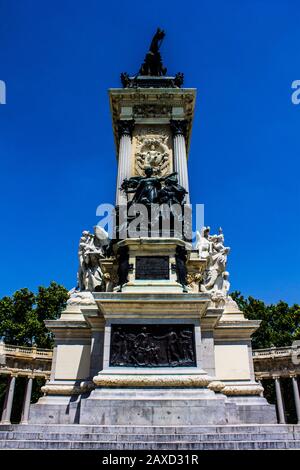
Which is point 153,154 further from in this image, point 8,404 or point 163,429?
point 8,404

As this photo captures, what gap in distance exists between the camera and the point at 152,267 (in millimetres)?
13469

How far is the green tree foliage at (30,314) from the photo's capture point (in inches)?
1848

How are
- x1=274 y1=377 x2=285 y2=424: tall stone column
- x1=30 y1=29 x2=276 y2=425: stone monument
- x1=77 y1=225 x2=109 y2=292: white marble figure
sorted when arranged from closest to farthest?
x1=30 y1=29 x2=276 y2=425: stone monument
x1=77 y1=225 x2=109 y2=292: white marble figure
x1=274 y1=377 x2=285 y2=424: tall stone column

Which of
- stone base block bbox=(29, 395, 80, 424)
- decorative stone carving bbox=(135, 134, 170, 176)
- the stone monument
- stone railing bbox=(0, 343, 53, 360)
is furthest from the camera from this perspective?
stone railing bbox=(0, 343, 53, 360)

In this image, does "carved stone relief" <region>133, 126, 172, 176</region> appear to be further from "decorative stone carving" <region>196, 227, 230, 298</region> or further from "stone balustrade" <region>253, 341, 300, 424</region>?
"stone balustrade" <region>253, 341, 300, 424</region>

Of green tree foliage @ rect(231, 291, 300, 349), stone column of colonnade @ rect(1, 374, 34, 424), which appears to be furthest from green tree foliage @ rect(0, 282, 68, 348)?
green tree foliage @ rect(231, 291, 300, 349)

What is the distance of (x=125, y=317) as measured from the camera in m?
12.1

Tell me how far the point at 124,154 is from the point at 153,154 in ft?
4.33

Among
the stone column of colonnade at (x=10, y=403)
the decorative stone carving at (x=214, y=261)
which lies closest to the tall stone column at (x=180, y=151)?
the decorative stone carving at (x=214, y=261)

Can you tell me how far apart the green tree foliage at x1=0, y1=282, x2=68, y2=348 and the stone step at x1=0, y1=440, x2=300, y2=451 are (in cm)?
4079

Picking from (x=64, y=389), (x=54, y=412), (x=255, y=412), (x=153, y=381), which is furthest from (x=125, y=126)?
(x=255, y=412)

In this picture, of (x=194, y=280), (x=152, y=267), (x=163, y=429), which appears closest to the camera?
(x=163, y=429)

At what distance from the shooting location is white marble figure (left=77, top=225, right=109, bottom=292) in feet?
52.1
